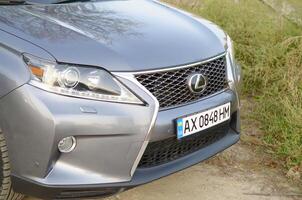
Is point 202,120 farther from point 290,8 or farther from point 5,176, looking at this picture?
point 290,8

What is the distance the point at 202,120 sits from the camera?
246 centimetres

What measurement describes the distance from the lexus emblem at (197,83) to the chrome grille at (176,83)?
0.02 metres

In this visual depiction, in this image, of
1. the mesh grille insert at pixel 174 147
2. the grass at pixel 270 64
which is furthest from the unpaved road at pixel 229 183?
the mesh grille insert at pixel 174 147

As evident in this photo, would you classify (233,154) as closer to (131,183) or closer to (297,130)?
(297,130)

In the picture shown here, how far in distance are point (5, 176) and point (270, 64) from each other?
3.10 meters

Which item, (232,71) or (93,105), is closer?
(93,105)

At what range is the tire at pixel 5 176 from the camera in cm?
218

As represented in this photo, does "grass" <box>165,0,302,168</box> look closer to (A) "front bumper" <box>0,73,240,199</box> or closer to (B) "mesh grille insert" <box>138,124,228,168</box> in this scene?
(B) "mesh grille insert" <box>138,124,228,168</box>

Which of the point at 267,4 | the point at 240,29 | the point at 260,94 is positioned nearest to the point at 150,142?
the point at 260,94

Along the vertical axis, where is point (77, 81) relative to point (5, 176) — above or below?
above

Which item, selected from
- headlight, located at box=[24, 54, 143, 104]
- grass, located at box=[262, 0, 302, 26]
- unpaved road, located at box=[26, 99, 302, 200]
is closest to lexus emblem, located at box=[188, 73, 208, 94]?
headlight, located at box=[24, 54, 143, 104]

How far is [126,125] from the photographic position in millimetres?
2127

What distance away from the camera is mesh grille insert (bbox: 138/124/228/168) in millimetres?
2320

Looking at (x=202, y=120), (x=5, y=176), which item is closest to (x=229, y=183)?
(x=202, y=120)
